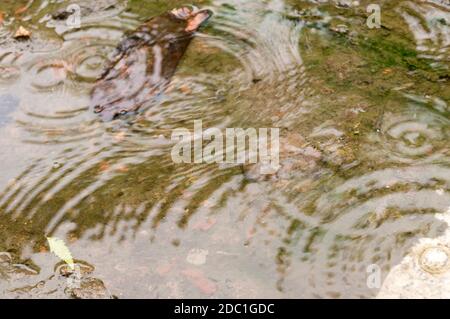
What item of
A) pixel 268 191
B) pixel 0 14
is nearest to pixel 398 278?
pixel 268 191

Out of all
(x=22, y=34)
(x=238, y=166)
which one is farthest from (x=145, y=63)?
(x=238, y=166)

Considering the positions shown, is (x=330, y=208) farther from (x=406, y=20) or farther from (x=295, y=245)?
(x=406, y=20)

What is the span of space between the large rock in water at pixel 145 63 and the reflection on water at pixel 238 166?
10 centimetres

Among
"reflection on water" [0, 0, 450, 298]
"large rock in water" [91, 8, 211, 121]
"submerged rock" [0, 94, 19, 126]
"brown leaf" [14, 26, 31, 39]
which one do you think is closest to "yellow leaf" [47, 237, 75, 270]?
"reflection on water" [0, 0, 450, 298]

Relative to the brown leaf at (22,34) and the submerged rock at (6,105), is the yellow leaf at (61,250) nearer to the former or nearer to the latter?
the submerged rock at (6,105)

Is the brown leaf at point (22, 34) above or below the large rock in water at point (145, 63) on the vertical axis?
above

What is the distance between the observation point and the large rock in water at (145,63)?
4.23 metres

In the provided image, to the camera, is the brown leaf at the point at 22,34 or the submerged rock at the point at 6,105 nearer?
the submerged rock at the point at 6,105

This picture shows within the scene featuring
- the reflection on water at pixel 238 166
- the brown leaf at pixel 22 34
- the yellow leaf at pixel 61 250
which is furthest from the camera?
the brown leaf at pixel 22 34

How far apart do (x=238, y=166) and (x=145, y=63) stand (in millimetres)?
1379

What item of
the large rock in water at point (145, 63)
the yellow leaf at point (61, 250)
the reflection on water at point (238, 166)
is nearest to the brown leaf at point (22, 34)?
the reflection on water at point (238, 166)

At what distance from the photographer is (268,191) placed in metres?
3.48

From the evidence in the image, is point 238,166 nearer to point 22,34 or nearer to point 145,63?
point 145,63

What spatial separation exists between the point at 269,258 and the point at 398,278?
0.71 meters
